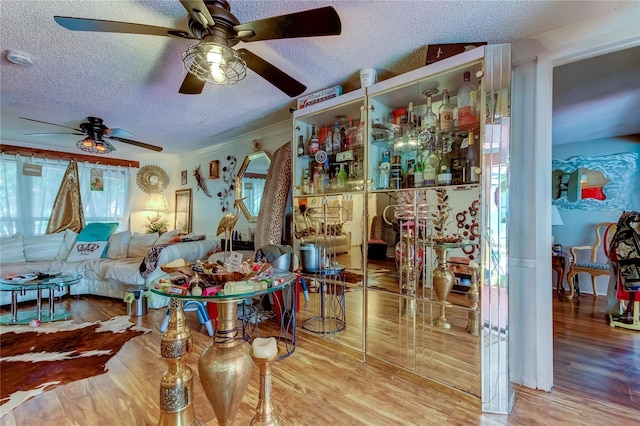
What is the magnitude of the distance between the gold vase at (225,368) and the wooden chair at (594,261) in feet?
14.5

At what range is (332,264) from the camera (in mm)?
2609

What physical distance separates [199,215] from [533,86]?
480cm

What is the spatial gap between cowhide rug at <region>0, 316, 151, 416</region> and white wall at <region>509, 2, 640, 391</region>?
294cm

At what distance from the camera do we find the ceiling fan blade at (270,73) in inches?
67.2

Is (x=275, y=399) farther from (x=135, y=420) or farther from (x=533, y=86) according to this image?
(x=533, y=86)

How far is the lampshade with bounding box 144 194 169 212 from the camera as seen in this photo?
557cm

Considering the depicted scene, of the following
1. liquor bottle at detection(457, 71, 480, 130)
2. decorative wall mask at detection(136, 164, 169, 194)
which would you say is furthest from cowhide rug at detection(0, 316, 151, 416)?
decorative wall mask at detection(136, 164, 169, 194)

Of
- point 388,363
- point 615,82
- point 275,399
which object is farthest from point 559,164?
point 275,399

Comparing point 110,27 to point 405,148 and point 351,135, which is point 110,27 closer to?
point 351,135

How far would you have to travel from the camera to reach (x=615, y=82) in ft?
8.12

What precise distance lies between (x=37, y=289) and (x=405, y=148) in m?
3.96

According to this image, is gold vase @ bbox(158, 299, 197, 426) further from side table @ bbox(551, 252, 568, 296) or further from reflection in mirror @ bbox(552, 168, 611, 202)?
Answer: reflection in mirror @ bbox(552, 168, 611, 202)

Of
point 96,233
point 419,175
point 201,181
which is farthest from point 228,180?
point 419,175

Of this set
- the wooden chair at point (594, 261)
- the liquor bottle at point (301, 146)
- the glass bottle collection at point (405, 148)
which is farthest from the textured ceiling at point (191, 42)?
the wooden chair at point (594, 261)
